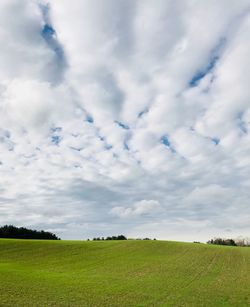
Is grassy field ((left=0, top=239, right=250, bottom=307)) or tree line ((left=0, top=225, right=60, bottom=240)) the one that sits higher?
tree line ((left=0, top=225, right=60, bottom=240))

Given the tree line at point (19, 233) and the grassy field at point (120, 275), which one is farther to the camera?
the tree line at point (19, 233)

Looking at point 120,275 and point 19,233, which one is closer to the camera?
point 120,275

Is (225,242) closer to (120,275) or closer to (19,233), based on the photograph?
(19,233)

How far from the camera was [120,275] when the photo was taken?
44656mm

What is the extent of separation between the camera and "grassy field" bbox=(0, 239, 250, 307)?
28.7m

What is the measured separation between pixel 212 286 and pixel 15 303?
21450 mm

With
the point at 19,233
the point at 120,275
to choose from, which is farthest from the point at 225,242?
the point at 120,275

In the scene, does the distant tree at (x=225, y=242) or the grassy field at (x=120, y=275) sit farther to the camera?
the distant tree at (x=225, y=242)

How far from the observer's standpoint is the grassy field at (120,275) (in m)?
28.7

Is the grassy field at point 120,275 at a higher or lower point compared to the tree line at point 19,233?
lower

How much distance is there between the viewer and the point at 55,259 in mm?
63438

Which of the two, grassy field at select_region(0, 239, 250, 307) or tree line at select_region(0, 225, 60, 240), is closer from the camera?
grassy field at select_region(0, 239, 250, 307)

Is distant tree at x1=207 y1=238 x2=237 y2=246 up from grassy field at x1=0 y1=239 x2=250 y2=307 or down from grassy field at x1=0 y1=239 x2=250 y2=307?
up

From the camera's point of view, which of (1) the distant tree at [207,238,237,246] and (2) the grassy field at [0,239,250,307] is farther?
(1) the distant tree at [207,238,237,246]
